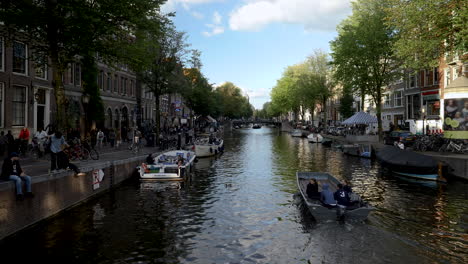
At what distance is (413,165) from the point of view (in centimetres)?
2300

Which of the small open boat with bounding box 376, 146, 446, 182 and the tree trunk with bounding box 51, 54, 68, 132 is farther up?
the tree trunk with bounding box 51, 54, 68, 132

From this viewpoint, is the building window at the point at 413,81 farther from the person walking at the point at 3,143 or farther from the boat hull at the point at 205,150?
the person walking at the point at 3,143

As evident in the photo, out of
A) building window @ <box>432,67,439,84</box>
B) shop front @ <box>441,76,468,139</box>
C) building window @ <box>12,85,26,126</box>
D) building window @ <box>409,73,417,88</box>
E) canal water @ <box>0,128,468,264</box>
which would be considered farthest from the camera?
building window @ <box>409,73,417,88</box>

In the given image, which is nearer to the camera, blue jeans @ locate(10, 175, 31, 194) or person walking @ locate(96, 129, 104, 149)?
blue jeans @ locate(10, 175, 31, 194)

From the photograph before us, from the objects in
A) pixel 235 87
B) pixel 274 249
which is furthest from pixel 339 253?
pixel 235 87

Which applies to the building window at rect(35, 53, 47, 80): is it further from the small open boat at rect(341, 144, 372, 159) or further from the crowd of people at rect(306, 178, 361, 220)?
the small open boat at rect(341, 144, 372, 159)

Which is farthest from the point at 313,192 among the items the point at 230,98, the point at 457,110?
the point at 230,98

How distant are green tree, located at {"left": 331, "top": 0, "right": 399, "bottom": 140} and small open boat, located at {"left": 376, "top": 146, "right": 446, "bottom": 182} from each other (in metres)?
18.1

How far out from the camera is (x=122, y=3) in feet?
57.8

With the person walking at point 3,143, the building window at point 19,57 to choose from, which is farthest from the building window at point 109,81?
the person walking at point 3,143

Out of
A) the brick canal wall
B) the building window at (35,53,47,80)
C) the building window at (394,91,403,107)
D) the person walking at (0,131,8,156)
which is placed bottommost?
the brick canal wall

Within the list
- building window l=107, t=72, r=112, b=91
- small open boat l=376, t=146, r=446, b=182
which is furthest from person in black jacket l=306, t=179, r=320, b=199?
building window l=107, t=72, r=112, b=91

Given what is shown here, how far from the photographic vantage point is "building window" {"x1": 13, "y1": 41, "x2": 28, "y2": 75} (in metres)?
26.5

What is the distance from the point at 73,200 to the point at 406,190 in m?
17.4
